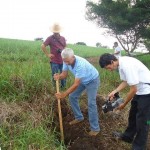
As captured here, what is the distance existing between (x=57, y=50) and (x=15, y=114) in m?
2.26

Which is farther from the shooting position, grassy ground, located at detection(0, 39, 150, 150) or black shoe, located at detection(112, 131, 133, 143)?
black shoe, located at detection(112, 131, 133, 143)

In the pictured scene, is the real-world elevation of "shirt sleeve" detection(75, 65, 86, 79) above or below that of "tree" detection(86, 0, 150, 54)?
below

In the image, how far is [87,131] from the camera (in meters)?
6.05

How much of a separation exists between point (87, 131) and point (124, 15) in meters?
9.91

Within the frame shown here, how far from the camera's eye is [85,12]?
1841 centimetres

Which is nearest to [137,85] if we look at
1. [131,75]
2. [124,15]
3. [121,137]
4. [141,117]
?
[131,75]

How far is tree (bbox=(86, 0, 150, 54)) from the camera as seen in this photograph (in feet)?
48.4

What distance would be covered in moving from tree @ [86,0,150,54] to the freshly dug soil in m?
8.66

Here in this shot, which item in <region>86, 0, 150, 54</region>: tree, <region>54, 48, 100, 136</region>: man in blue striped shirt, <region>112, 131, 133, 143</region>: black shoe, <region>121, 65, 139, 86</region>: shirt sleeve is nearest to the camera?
<region>121, 65, 139, 86</region>: shirt sleeve

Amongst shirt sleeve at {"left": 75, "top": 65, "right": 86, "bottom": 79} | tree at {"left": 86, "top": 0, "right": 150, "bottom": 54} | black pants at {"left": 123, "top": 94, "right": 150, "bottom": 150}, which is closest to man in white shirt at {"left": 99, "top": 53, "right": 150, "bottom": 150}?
black pants at {"left": 123, "top": 94, "right": 150, "bottom": 150}

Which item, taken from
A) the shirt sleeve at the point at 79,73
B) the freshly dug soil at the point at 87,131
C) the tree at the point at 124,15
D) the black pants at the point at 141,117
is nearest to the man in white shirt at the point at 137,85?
the black pants at the point at 141,117

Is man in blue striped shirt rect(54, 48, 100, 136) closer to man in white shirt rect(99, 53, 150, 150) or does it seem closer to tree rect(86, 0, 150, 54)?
man in white shirt rect(99, 53, 150, 150)

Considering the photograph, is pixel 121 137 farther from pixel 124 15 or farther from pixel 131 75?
pixel 124 15

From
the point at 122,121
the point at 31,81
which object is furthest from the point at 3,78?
the point at 122,121
